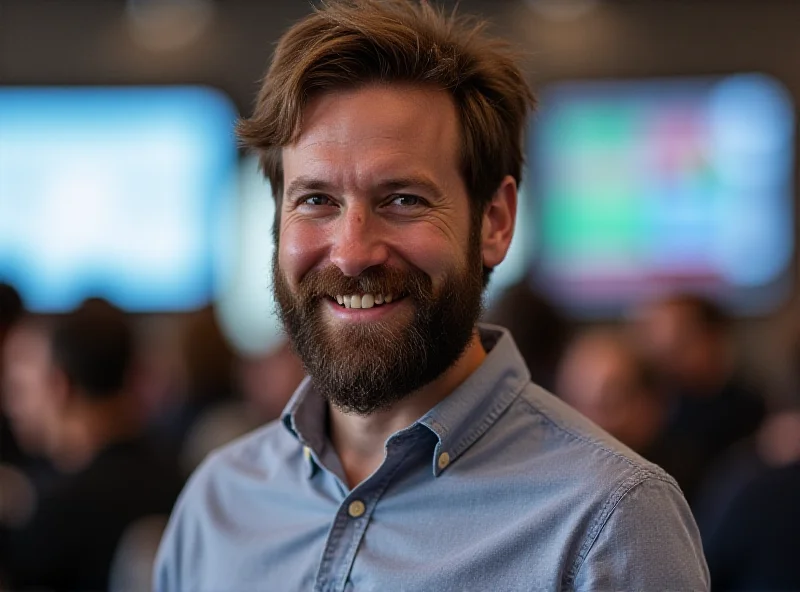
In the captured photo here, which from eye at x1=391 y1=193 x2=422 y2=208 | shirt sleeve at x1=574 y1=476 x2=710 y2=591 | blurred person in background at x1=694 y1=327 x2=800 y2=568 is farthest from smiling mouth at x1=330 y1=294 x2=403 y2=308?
blurred person in background at x1=694 y1=327 x2=800 y2=568

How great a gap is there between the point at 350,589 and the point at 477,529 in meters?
0.22

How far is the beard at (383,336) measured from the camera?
167 cm

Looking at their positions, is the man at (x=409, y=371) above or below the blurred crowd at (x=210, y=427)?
above

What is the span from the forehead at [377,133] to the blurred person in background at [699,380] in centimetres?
236

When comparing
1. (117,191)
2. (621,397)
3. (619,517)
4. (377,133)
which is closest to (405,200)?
(377,133)

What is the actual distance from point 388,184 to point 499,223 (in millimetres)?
290

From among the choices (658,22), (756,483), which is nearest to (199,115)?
(658,22)

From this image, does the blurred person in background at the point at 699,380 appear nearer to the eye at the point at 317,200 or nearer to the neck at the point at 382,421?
the neck at the point at 382,421

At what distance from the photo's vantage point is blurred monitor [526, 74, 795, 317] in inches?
238

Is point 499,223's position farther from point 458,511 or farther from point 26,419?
point 26,419

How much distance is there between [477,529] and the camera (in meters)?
1.58

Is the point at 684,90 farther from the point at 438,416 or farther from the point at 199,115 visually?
the point at 438,416

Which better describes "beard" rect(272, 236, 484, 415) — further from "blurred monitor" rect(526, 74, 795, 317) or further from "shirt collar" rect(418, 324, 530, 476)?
"blurred monitor" rect(526, 74, 795, 317)

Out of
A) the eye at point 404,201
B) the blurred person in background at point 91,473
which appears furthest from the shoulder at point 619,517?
the blurred person in background at point 91,473
